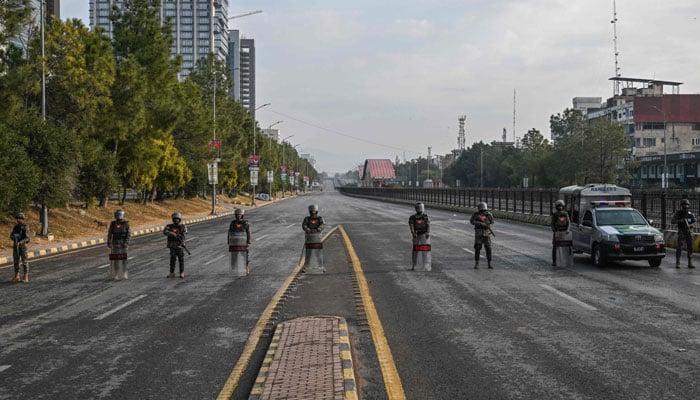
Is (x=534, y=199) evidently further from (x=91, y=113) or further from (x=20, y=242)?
(x=20, y=242)

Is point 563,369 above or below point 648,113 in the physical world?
below

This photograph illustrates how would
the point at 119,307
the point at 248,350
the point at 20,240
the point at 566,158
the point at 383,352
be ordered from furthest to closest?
the point at 566,158 < the point at 20,240 < the point at 119,307 < the point at 248,350 < the point at 383,352

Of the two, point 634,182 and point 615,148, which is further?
point 634,182

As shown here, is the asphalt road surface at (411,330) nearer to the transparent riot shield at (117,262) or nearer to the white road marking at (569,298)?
the white road marking at (569,298)

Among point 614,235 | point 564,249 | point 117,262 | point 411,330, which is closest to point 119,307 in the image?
point 117,262

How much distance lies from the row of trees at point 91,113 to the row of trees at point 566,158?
37812 millimetres

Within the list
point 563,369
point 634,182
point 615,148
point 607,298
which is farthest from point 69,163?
point 634,182

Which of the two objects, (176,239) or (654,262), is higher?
(176,239)

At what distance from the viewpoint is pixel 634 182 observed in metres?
99.6

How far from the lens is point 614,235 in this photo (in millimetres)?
16234

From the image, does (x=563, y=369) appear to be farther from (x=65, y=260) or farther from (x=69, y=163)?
(x=69, y=163)

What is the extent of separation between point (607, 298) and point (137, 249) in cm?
1685

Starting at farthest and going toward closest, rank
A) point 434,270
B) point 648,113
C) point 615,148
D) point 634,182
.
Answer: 1. point 648,113
2. point 634,182
3. point 615,148
4. point 434,270

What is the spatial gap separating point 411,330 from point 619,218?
10597mm
